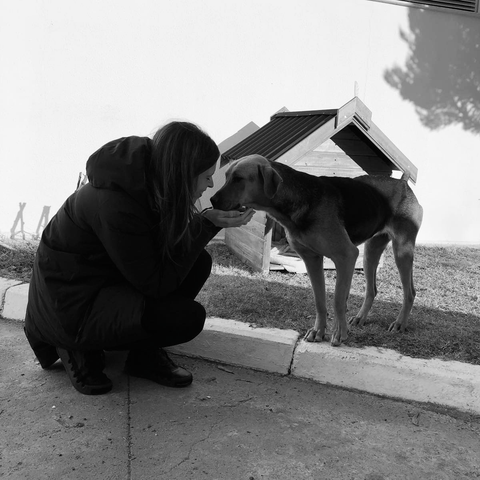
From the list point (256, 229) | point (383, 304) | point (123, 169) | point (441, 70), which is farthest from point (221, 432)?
point (441, 70)

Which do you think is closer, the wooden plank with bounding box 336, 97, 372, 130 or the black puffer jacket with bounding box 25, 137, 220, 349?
the black puffer jacket with bounding box 25, 137, 220, 349

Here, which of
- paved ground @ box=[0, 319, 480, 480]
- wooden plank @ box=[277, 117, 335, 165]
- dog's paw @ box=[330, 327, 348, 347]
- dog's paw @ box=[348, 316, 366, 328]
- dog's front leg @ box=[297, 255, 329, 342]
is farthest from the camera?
wooden plank @ box=[277, 117, 335, 165]

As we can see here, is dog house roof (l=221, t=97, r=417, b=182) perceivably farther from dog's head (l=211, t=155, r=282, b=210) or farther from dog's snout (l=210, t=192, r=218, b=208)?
dog's snout (l=210, t=192, r=218, b=208)

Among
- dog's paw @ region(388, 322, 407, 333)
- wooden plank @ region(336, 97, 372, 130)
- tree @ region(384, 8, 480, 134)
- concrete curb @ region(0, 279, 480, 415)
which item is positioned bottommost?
concrete curb @ region(0, 279, 480, 415)

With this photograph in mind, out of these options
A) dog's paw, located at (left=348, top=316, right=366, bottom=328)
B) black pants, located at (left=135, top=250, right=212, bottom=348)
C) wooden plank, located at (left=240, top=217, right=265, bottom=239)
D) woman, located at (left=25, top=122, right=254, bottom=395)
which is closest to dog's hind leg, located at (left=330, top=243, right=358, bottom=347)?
dog's paw, located at (left=348, top=316, right=366, bottom=328)

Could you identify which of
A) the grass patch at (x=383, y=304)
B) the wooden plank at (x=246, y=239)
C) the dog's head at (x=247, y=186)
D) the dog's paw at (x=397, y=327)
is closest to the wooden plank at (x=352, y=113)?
the wooden plank at (x=246, y=239)

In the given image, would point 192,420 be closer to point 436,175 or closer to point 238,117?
point 238,117

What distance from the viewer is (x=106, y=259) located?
3.17m

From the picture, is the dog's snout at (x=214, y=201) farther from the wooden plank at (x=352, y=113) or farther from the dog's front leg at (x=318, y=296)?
the wooden plank at (x=352, y=113)

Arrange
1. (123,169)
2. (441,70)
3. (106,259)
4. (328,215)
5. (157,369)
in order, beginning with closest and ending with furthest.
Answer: (123,169)
(106,259)
(157,369)
(328,215)
(441,70)

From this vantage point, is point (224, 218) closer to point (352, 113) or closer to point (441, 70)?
point (352, 113)

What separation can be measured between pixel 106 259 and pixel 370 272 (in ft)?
7.96

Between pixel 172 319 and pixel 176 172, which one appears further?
pixel 172 319

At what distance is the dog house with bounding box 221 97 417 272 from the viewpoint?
5.51 meters
